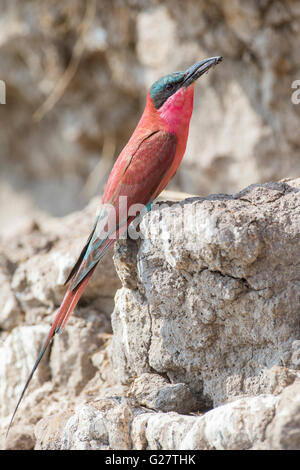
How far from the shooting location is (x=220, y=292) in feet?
8.27

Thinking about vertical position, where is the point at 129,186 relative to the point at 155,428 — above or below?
above

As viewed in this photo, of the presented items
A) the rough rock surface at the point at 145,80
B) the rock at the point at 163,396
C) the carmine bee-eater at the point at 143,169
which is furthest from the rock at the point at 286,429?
the rough rock surface at the point at 145,80

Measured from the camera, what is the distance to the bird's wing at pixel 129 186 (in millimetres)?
2982

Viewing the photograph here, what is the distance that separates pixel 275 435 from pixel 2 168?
5828 mm

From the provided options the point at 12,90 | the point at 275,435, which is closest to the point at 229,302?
the point at 275,435

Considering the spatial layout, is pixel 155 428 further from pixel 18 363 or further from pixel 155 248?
pixel 18 363

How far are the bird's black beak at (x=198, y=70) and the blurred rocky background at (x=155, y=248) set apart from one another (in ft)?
3.31

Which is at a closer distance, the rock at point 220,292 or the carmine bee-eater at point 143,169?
the rock at point 220,292

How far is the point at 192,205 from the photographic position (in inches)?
100

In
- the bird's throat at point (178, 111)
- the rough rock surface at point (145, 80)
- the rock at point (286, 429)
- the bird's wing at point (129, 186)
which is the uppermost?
the rough rock surface at point (145, 80)

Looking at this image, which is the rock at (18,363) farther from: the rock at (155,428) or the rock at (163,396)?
the rock at (163,396)

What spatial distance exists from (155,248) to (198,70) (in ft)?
3.92

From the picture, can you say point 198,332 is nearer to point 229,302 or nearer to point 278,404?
point 229,302

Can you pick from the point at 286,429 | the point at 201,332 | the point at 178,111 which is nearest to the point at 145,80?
the point at 178,111
